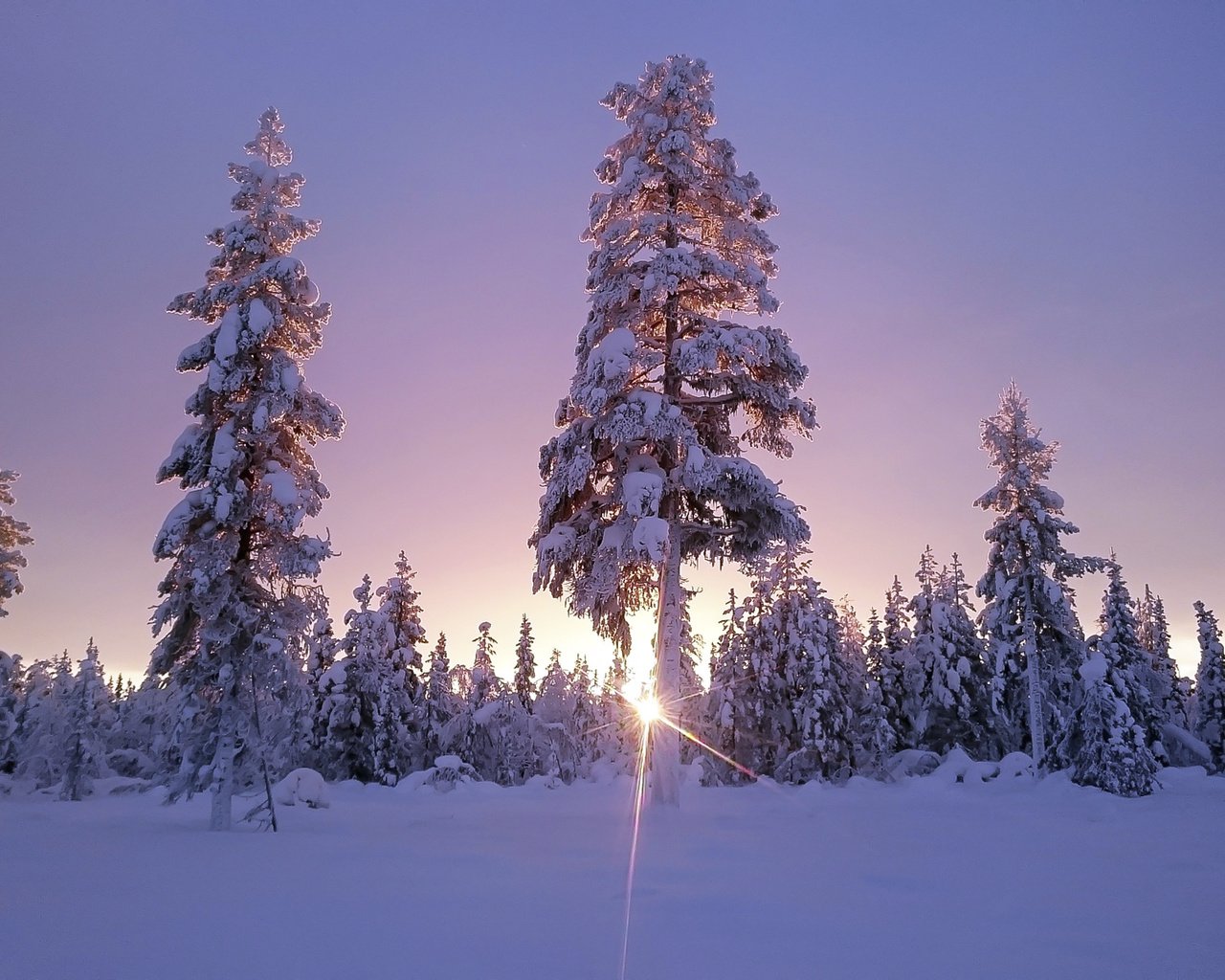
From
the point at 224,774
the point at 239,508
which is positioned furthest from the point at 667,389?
the point at 224,774

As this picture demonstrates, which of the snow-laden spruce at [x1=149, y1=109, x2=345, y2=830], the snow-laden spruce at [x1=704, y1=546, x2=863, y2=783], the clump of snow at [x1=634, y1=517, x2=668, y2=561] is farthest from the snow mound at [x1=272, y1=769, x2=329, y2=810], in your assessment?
the snow-laden spruce at [x1=704, y1=546, x2=863, y2=783]

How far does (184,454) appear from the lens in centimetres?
1395

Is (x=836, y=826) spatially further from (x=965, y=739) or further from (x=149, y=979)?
(x=965, y=739)

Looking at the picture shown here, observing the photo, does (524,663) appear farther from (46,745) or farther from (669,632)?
(669,632)

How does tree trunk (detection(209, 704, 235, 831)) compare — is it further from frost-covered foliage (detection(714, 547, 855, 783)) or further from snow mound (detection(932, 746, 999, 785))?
frost-covered foliage (detection(714, 547, 855, 783))

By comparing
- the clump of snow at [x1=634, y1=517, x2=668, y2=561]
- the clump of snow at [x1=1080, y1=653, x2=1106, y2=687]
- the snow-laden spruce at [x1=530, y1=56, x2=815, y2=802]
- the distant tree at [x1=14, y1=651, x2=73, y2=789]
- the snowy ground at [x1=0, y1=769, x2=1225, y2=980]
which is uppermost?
the snow-laden spruce at [x1=530, y1=56, x2=815, y2=802]

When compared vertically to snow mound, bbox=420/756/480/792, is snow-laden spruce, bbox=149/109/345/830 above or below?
above

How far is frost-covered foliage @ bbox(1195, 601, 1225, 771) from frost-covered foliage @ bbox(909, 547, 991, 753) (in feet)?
50.9

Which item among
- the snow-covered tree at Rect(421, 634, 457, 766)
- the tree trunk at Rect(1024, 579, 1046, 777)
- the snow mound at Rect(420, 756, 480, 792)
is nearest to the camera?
the tree trunk at Rect(1024, 579, 1046, 777)

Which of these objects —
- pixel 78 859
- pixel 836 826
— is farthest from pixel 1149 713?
pixel 78 859

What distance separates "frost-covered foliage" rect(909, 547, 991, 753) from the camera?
122ft

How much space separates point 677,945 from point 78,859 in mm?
8159

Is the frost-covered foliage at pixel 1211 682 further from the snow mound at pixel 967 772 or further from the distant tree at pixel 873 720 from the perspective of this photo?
the snow mound at pixel 967 772

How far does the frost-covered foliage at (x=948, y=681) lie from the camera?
37219mm
